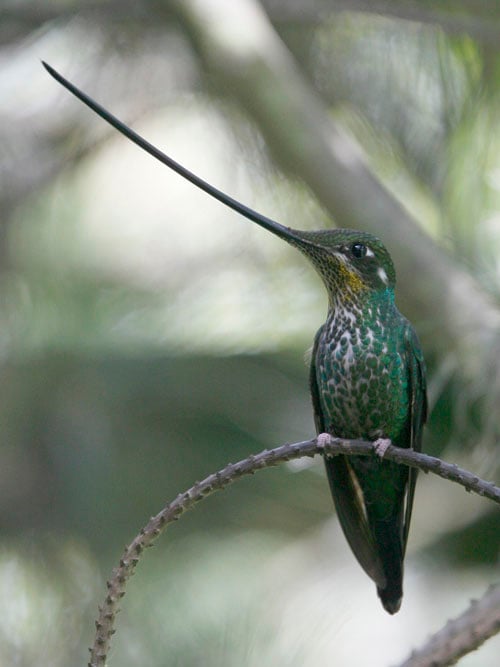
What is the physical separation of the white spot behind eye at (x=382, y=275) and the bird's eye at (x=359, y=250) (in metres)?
0.10

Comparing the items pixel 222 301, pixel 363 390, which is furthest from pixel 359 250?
pixel 222 301

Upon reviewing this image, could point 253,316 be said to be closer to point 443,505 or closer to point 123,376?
point 123,376

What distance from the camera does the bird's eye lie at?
2.89 meters

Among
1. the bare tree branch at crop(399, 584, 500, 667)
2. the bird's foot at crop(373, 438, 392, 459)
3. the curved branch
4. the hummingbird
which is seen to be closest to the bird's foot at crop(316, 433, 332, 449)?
the curved branch

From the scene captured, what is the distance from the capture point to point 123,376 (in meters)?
5.75

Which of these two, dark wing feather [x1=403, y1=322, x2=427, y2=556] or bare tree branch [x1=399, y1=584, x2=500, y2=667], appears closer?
bare tree branch [x1=399, y1=584, x2=500, y2=667]

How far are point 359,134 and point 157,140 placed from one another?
0.98 meters

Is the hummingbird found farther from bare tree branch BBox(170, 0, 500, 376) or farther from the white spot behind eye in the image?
bare tree branch BBox(170, 0, 500, 376)

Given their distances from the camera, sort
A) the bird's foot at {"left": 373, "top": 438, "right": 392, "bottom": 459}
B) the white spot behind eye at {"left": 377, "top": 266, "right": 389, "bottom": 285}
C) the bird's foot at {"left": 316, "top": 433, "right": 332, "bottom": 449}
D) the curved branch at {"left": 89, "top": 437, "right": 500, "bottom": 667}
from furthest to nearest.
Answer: the white spot behind eye at {"left": 377, "top": 266, "right": 389, "bottom": 285} → the bird's foot at {"left": 373, "top": 438, "right": 392, "bottom": 459} → the bird's foot at {"left": 316, "top": 433, "right": 332, "bottom": 449} → the curved branch at {"left": 89, "top": 437, "right": 500, "bottom": 667}

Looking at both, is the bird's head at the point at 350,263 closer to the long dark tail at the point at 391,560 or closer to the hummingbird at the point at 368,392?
the hummingbird at the point at 368,392

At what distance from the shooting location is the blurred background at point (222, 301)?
4.45 meters

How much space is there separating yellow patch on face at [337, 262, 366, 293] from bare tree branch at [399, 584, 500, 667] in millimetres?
1027

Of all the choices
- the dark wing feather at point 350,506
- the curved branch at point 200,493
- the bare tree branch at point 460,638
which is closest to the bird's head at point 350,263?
the dark wing feather at point 350,506

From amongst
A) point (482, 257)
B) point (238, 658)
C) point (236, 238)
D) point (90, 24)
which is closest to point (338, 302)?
point (238, 658)
